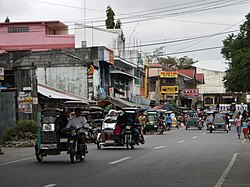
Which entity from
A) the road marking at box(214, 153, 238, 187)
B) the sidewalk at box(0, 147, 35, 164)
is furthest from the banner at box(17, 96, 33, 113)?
the road marking at box(214, 153, 238, 187)

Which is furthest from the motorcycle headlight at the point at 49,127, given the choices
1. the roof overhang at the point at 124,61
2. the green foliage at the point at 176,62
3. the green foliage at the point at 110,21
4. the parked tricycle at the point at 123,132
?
the green foliage at the point at 176,62

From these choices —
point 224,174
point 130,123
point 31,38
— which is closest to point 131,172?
point 224,174

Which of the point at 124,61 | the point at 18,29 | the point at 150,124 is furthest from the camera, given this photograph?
the point at 18,29

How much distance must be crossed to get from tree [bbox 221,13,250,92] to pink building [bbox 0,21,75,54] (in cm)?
1902

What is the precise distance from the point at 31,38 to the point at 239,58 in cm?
2478

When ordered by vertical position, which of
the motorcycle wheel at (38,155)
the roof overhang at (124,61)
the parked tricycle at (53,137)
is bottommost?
the motorcycle wheel at (38,155)

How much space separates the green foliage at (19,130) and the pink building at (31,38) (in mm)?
34090

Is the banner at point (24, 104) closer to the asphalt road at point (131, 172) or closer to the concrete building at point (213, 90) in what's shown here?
the asphalt road at point (131, 172)

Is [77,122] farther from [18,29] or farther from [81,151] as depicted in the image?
[18,29]

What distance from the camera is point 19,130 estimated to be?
28.9 meters

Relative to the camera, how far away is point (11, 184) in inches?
481

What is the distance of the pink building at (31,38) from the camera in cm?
6259

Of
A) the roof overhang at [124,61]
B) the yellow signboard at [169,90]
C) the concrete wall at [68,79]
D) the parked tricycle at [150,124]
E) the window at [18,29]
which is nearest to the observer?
the parked tricycle at [150,124]

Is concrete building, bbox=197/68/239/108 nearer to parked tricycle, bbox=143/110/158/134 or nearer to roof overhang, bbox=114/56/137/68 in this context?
roof overhang, bbox=114/56/137/68
